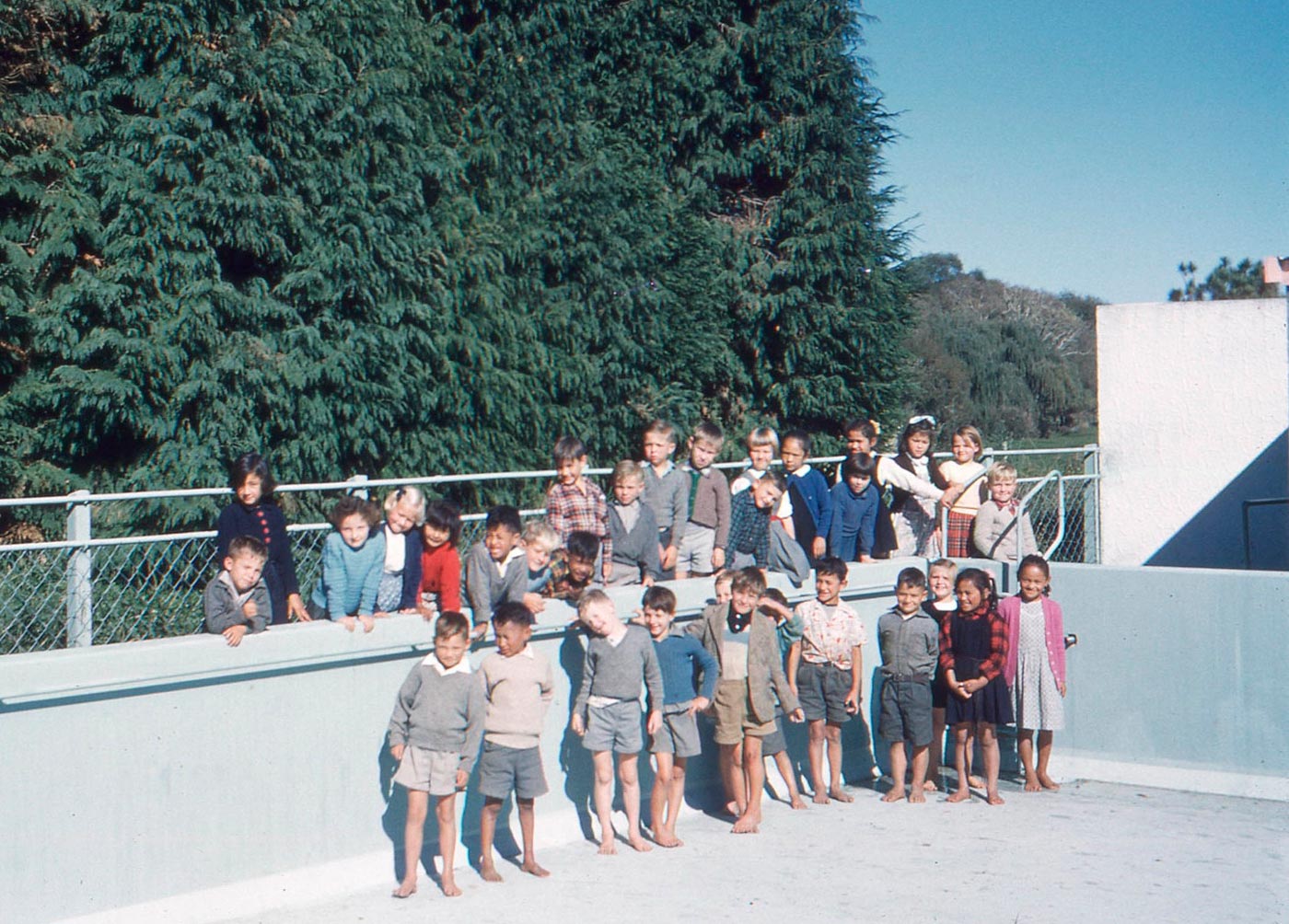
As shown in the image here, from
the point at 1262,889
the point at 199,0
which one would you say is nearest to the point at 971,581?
the point at 1262,889

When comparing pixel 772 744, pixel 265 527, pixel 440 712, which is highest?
pixel 265 527

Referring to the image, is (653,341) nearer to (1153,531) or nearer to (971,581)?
(1153,531)

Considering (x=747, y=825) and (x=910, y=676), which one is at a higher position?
(x=910, y=676)

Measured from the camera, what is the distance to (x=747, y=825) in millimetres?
7301

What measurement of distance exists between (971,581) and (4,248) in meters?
8.37

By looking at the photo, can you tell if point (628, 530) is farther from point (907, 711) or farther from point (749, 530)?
point (907, 711)

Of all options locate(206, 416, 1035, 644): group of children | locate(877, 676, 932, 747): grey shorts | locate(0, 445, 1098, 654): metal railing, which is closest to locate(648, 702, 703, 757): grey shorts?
locate(206, 416, 1035, 644): group of children


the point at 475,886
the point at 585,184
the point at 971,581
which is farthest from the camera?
A: the point at 585,184

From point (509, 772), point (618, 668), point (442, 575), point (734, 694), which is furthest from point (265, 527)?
point (734, 694)

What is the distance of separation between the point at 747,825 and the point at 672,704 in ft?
2.75

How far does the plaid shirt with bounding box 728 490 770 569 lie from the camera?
27.0 feet

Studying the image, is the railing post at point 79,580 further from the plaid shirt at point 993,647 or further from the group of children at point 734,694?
the plaid shirt at point 993,647

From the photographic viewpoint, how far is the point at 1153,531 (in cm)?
1352

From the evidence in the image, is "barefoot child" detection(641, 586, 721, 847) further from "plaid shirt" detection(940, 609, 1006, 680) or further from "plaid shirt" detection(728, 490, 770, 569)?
"plaid shirt" detection(940, 609, 1006, 680)
